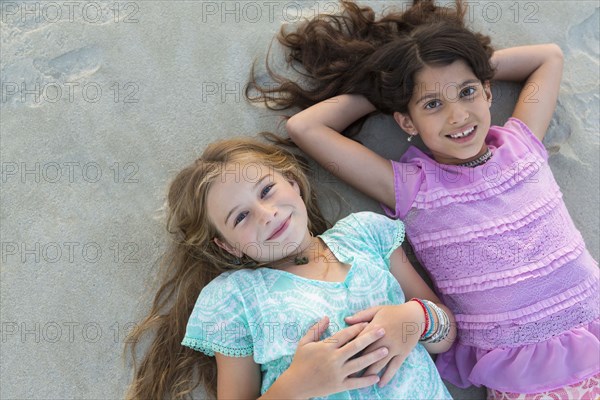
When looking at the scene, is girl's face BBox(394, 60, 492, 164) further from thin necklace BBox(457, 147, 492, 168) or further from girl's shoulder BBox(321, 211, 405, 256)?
girl's shoulder BBox(321, 211, 405, 256)

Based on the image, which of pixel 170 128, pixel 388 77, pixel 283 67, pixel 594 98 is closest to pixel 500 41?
pixel 594 98

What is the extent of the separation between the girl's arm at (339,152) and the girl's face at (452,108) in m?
0.18

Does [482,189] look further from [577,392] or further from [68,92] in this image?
[68,92]

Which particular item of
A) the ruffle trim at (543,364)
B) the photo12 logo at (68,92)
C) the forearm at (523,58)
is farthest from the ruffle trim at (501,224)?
the photo12 logo at (68,92)

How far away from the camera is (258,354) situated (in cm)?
160

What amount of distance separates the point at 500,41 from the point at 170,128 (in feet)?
3.60

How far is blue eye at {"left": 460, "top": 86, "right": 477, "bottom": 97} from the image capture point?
1.70m

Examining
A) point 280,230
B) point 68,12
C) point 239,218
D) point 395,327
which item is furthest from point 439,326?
point 68,12

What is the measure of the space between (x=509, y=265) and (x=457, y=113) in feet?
1.42

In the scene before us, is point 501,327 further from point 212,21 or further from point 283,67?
point 212,21

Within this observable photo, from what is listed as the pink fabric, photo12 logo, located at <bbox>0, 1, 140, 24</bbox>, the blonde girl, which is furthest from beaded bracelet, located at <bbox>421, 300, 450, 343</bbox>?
photo12 logo, located at <bbox>0, 1, 140, 24</bbox>

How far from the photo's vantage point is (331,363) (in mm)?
1529

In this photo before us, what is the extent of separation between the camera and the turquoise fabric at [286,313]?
5.23ft

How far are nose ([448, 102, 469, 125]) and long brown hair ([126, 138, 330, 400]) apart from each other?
43 centimetres
